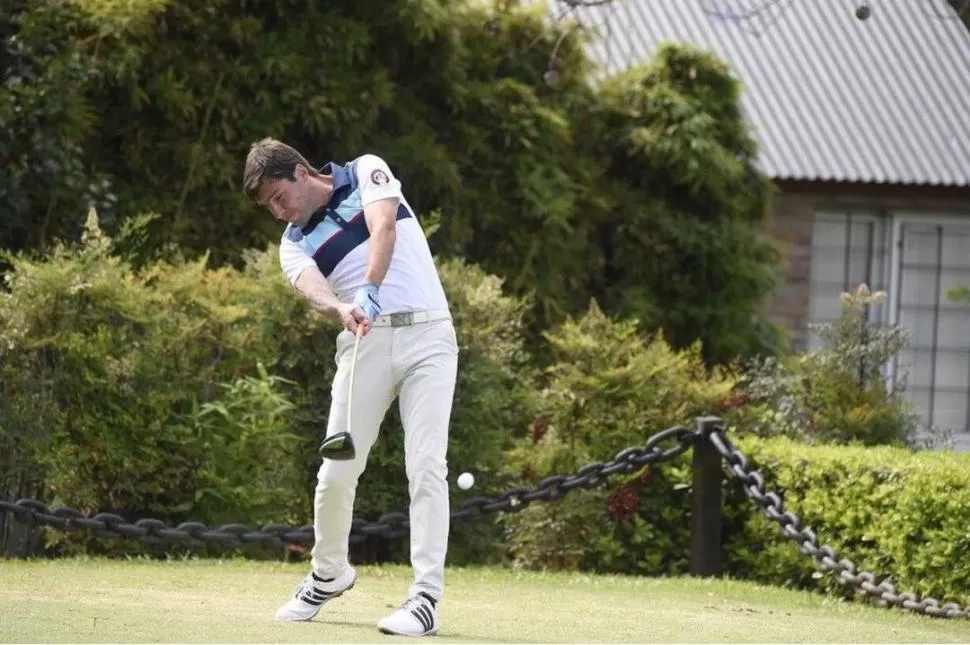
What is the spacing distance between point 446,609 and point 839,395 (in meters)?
4.15

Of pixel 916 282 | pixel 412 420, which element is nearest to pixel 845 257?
pixel 916 282

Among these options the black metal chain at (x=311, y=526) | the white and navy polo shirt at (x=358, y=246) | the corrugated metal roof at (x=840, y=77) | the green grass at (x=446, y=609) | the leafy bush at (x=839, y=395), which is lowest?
the green grass at (x=446, y=609)

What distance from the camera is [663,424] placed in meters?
10.4

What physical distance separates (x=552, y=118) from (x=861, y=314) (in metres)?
2.83

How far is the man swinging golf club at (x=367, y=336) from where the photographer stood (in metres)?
6.59

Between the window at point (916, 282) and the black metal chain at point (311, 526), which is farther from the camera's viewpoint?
the window at point (916, 282)

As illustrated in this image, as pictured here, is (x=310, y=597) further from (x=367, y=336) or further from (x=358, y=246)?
(x=358, y=246)

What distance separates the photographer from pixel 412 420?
6.70 meters

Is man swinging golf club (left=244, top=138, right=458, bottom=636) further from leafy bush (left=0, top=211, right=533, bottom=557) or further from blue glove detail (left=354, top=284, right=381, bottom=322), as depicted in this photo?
leafy bush (left=0, top=211, right=533, bottom=557)

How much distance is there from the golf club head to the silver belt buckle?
0.46 m

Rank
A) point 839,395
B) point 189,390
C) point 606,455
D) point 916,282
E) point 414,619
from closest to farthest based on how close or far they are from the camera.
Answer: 1. point 414,619
2. point 189,390
3. point 606,455
4. point 839,395
5. point 916,282

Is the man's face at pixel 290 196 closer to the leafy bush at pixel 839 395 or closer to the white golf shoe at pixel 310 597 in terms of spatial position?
the white golf shoe at pixel 310 597

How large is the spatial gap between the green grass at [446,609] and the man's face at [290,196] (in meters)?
1.55

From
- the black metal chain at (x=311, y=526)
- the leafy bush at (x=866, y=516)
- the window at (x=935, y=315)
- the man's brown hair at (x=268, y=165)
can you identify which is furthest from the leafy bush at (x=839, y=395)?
the window at (x=935, y=315)
